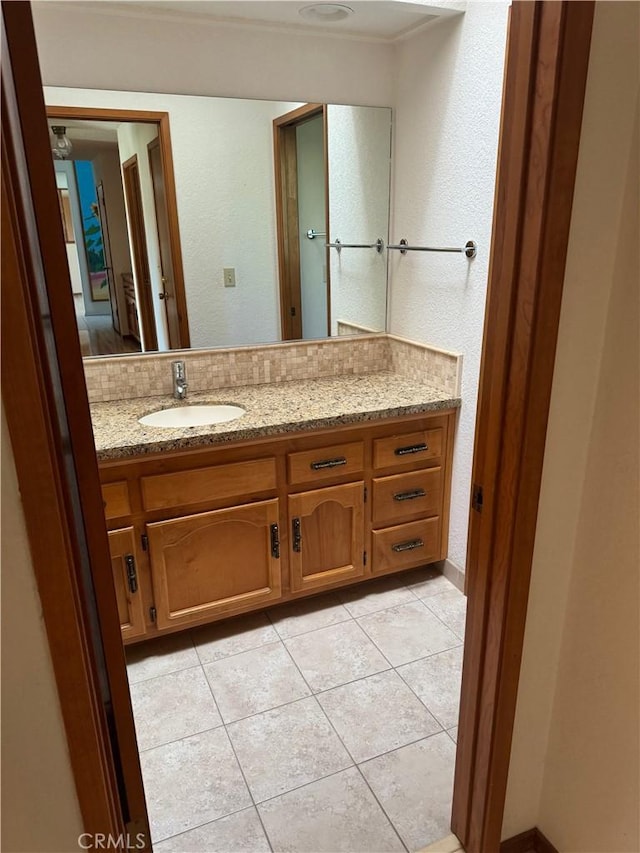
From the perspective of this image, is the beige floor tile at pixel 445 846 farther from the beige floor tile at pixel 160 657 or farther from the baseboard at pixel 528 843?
the beige floor tile at pixel 160 657

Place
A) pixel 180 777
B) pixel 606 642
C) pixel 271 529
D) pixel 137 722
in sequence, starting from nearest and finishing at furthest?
pixel 606 642 → pixel 180 777 → pixel 137 722 → pixel 271 529

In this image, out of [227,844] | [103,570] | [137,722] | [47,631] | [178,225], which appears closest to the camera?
[47,631]

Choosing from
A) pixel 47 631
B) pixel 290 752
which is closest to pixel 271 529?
pixel 290 752

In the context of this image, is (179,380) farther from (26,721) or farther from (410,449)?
(26,721)

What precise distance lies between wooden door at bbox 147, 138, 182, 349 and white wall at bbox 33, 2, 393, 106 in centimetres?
23

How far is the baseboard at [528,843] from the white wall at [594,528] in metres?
0.02

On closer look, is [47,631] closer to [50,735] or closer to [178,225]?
[50,735]

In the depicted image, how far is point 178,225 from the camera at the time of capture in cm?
236

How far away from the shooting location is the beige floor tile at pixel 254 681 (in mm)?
1957

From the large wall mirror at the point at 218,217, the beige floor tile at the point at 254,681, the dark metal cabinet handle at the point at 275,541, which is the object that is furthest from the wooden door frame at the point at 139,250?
the beige floor tile at the point at 254,681

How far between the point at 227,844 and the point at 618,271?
161 cm

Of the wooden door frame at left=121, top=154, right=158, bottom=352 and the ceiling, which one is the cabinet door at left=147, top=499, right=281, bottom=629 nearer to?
the wooden door frame at left=121, top=154, right=158, bottom=352

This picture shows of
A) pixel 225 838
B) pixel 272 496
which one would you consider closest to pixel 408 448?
pixel 272 496

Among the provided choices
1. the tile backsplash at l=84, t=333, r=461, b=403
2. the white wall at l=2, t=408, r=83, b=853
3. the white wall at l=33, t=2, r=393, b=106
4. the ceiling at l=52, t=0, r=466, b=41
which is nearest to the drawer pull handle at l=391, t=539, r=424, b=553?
the tile backsplash at l=84, t=333, r=461, b=403
